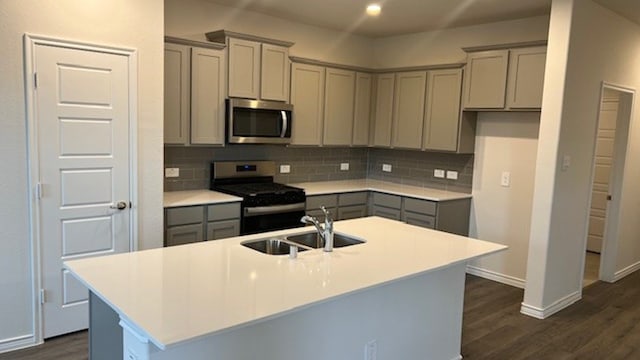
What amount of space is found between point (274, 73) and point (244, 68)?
34 cm

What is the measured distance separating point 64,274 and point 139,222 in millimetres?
604

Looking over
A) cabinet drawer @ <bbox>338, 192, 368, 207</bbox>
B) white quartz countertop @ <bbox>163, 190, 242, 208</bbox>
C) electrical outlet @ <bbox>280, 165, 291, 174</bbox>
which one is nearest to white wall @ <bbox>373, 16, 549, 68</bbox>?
cabinet drawer @ <bbox>338, 192, 368, 207</bbox>

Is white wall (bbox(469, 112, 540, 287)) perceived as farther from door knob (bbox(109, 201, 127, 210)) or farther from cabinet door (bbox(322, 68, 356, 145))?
door knob (bbox(109, 201, 127, 210))

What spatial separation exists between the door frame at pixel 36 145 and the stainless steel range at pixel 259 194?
0.97 meters

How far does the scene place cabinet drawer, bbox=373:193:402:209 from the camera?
5.16 metres

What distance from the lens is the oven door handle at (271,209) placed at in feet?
13.9

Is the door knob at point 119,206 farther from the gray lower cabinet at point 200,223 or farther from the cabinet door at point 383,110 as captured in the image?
the cabinet door at point 383,110

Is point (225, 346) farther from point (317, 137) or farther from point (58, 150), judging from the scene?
point (317, 137)

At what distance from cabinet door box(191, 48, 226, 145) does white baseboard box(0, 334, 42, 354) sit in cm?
192

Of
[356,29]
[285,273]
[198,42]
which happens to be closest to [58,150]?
[198,42]

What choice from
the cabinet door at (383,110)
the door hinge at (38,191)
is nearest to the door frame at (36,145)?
the door hinge at (38,191)

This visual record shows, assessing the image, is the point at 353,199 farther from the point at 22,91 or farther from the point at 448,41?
the point at 22,91

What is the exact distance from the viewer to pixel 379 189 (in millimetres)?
5344

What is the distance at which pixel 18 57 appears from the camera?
10.0ft
